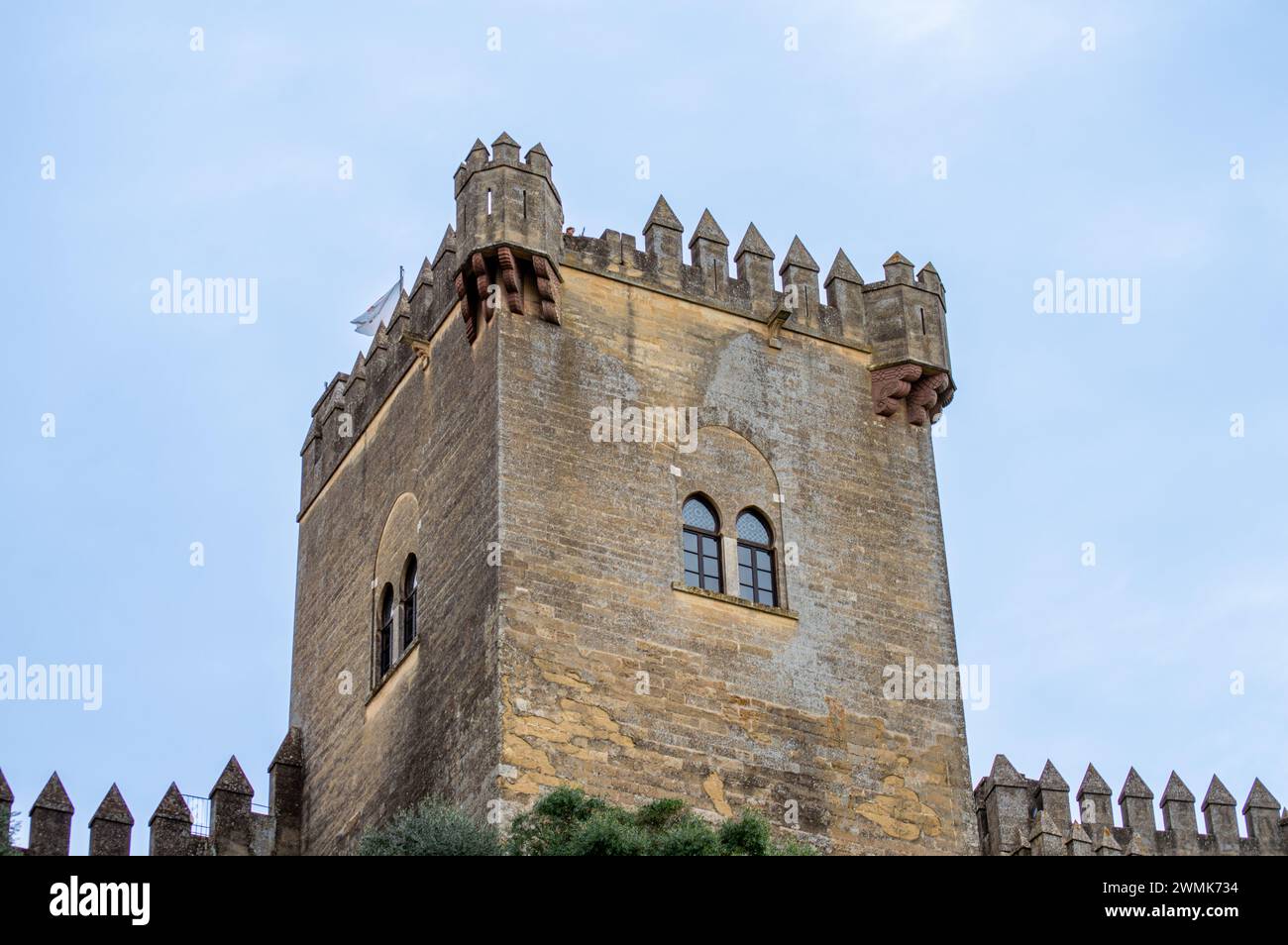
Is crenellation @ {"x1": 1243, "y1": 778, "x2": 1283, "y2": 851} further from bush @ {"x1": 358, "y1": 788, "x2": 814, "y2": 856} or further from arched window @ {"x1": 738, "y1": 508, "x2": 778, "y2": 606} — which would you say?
bush @ {"x1": 358, "y1": 788, "x2": 814, "y2": 856}

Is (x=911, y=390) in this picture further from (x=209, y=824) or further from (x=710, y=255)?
(x=209, y=824)

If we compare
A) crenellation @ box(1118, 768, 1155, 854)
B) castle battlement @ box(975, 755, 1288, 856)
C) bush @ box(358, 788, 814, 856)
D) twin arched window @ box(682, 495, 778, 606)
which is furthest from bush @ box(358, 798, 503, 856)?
crenellation @ box(1118, 768, 1155, 854)

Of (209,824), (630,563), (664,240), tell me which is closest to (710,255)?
(664,240)

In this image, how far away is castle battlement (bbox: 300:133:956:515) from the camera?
94.0 ft

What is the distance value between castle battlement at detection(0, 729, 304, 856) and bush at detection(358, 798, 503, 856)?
11.8 feet

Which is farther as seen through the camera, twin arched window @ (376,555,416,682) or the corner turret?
twin arched window @ (376,555,416,682)

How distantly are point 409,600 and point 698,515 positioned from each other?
371cm

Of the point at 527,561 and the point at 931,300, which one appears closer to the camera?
the point at 527,561

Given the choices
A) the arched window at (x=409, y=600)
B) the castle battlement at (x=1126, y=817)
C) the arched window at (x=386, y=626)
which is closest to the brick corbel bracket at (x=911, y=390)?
the castle battlement at (x=1126, y=817)

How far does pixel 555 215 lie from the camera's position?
29.4 m

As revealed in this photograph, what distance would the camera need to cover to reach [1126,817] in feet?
111
